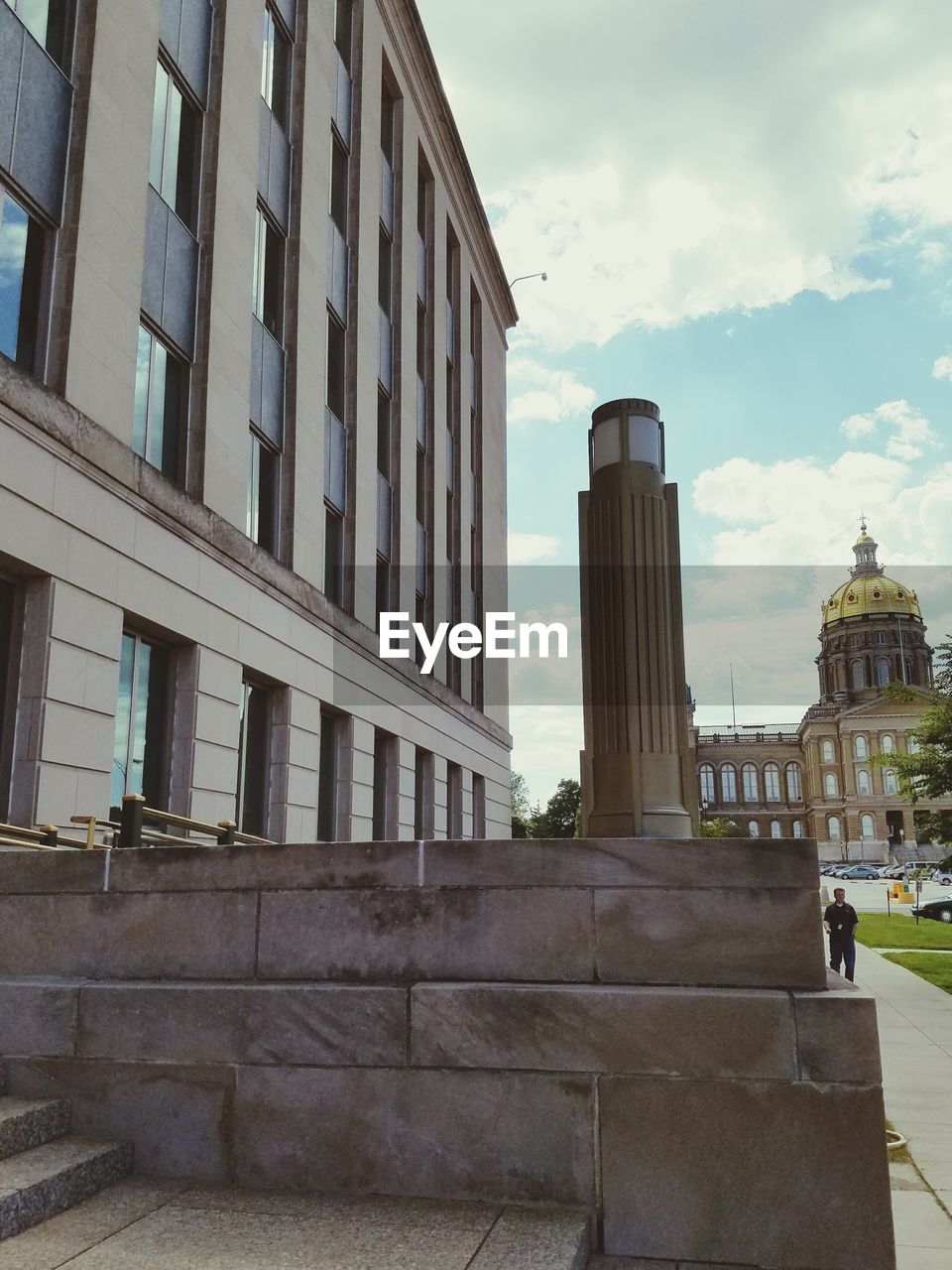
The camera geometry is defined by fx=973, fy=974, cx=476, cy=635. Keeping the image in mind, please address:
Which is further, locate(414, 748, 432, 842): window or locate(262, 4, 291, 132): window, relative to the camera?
locate(414, 748, 432, 842): window

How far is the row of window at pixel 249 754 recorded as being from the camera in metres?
12.6

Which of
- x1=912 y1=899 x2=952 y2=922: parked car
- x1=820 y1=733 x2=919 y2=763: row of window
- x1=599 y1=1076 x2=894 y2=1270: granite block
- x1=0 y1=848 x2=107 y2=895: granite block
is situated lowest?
x1=912 y1=899 x2=952 y2=922: parked car

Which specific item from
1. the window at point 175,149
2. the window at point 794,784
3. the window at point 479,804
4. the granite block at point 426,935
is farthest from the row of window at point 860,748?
the granite block at point 426,935

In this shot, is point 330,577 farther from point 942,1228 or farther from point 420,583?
point 942,1228

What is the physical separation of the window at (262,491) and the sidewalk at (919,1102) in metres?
11.9

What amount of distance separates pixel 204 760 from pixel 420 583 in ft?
43.3

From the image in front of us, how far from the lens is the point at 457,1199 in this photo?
488 cm

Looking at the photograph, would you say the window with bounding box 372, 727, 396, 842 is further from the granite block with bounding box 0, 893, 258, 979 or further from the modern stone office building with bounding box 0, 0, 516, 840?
the granite block with bounding box 0, 893, 258, 979

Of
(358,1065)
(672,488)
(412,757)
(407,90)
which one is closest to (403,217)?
(407,90)

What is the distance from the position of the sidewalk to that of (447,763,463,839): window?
11921 mm

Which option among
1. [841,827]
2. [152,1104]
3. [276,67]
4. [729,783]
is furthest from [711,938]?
[729,783]

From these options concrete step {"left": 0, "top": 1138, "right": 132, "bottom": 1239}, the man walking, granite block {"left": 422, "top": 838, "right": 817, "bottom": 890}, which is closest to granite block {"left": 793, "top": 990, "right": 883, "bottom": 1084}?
granite block {"left": 422, "top": 838, "right": 817, "bottom": 890}

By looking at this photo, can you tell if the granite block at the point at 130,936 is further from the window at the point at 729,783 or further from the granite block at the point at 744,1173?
the window at the point at 729,783

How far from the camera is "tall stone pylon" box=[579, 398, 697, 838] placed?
6547 mm
